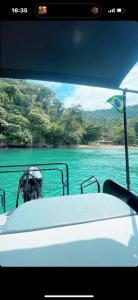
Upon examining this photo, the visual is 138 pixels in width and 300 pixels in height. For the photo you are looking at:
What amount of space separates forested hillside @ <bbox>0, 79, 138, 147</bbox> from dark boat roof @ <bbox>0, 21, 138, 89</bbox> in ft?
33.7

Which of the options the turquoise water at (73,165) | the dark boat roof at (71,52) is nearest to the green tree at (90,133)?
the turquoise water at (73,165)

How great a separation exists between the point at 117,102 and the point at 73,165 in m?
9.93

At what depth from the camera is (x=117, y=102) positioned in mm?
2037

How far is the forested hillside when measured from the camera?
1337 centimetres

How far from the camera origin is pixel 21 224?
873 millimetres

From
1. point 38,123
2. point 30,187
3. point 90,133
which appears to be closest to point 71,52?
point 30,187

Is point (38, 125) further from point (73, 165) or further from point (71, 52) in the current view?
point (71, 52)

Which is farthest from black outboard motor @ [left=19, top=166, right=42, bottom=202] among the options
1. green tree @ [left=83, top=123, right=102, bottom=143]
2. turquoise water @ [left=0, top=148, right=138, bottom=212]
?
green tree @ [left=83, top=123, right=102, bottom=143]

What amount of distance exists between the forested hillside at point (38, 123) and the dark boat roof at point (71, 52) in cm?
1026

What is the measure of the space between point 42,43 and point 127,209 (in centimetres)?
118

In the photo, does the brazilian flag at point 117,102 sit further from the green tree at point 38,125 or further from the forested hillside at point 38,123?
the green tree at point 38,125
